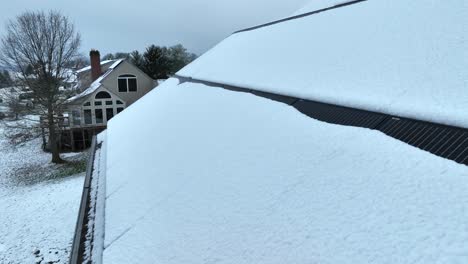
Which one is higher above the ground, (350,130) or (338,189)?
(350,130)

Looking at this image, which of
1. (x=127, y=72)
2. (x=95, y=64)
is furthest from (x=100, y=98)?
(x=95, y=64)

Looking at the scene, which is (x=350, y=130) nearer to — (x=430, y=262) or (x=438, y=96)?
(x=438, y=96)

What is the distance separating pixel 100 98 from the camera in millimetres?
18219

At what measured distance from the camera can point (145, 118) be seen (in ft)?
18.7

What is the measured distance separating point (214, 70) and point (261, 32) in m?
1.54

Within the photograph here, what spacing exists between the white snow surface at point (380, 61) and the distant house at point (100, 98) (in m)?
13.9

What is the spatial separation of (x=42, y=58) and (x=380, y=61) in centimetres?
1514

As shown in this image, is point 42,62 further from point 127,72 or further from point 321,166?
point 321,166

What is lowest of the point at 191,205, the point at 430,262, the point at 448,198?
the point at 191,205

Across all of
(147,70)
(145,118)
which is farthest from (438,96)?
(147,70)

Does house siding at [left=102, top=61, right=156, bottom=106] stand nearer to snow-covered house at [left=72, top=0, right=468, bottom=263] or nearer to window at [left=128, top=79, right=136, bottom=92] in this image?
window at [left=128, top=79, right=136, bottom=92]

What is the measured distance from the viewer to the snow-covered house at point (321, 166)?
1411mm

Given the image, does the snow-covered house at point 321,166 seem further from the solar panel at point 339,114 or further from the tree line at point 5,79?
the tree line at point 5,79

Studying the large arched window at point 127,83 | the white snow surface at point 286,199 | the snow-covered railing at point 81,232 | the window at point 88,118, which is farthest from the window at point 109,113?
the white snow surface at point 286,199
